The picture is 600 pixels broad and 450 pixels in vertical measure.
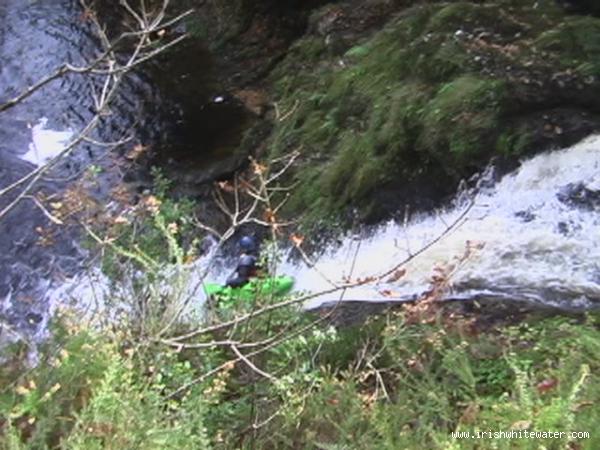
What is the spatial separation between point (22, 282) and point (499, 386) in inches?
181

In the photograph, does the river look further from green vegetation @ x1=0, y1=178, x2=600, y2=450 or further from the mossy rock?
the mossy rock

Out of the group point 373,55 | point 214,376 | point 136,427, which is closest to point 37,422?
point 136,427

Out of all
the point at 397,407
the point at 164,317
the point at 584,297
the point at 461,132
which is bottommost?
the point at 584,297

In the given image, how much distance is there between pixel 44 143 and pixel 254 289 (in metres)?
5.30

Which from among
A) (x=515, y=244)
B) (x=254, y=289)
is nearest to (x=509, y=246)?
(x=515, y=244)

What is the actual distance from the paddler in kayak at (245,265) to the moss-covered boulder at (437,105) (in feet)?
1.80

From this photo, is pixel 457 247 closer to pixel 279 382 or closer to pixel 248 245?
pixel 248 245

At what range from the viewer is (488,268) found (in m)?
6.14

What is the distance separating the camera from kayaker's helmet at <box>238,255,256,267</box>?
22.2 feet

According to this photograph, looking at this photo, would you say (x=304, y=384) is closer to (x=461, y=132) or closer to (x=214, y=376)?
(x=214, y=376)

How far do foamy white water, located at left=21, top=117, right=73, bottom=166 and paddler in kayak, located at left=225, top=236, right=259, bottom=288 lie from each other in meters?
2.80

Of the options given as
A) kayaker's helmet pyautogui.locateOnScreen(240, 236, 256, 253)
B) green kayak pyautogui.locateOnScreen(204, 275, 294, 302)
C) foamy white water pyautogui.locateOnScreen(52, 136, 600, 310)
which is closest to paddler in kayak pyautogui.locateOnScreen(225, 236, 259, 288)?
kayaker's helmet pyautogui.locateOnScreen(240, 236, 256, 253)

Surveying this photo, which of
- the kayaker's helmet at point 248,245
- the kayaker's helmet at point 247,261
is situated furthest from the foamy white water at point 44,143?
the kayaker's helmet at point 247,261

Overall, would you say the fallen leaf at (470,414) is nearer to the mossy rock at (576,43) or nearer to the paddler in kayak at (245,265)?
the paddler in kayak at (245,265)
